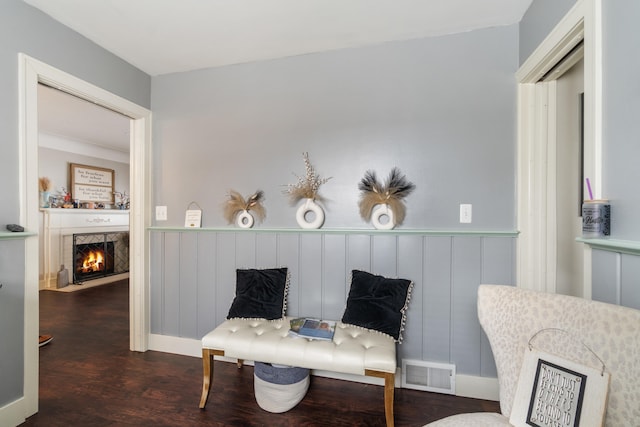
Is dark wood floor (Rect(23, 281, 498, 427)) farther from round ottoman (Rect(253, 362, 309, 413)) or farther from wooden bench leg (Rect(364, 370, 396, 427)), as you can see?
wooden bench leg (Rect(364, 370, 396, 427))

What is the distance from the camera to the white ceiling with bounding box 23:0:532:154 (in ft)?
5.38

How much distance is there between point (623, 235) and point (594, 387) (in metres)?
0.53

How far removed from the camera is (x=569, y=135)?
1.70m

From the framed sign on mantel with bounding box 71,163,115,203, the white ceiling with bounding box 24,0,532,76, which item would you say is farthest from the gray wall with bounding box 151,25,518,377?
the framed sign on mantel with bounding box 71,163,115,203

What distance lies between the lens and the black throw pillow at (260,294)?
6.31 feet

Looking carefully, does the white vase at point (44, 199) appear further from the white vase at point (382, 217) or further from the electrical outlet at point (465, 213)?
the electrical outlet at point (465, 213)

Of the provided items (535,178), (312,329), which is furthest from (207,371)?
(535,178)

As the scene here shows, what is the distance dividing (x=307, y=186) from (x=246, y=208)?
0.54 metres

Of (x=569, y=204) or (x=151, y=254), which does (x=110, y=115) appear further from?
(x=569, y=204)

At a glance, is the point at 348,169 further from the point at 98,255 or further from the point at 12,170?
the point at 98,255

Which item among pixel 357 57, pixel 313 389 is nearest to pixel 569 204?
pixel 357 57

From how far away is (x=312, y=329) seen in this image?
1.73 metres

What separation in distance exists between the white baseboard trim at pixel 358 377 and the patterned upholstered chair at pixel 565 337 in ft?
3.06

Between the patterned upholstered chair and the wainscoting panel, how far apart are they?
772mm
